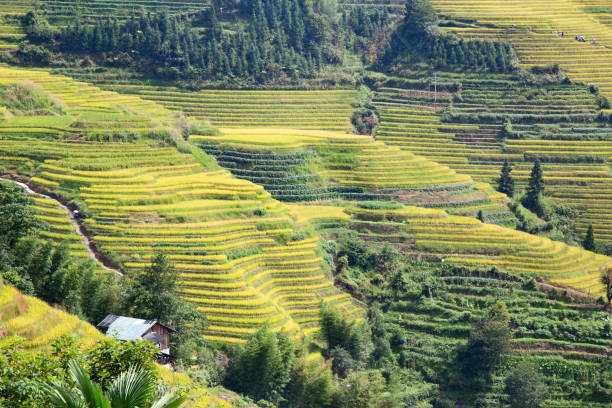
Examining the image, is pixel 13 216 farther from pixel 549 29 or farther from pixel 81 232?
pixel 549 29

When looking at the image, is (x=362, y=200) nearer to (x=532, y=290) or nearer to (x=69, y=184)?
(x=532, y=290)

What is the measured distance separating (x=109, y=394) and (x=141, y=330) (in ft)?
62.8

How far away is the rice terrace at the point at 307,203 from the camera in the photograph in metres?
37.0

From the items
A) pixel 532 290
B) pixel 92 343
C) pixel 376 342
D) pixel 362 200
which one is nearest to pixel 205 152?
pixel 362 200

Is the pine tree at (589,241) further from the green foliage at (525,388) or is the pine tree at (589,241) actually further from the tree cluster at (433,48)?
the tree cluster at (433,48)

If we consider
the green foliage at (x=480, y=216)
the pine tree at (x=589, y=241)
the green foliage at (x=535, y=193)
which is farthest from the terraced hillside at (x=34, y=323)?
the green foliage at (x=535, y=193)

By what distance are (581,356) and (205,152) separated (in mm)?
26572

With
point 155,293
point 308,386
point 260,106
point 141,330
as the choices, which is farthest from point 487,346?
point 260,106

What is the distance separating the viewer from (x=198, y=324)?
39.0 metres

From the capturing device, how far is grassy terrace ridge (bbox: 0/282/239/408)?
21.3 m

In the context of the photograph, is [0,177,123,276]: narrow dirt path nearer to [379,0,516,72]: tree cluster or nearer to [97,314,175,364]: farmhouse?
[97,314,175,364]: farmhouse

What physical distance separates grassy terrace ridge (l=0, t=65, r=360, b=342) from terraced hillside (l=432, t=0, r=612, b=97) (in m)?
34.9

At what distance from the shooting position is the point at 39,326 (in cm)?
2211

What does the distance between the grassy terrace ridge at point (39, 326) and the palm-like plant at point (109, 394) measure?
6031 millimetres
